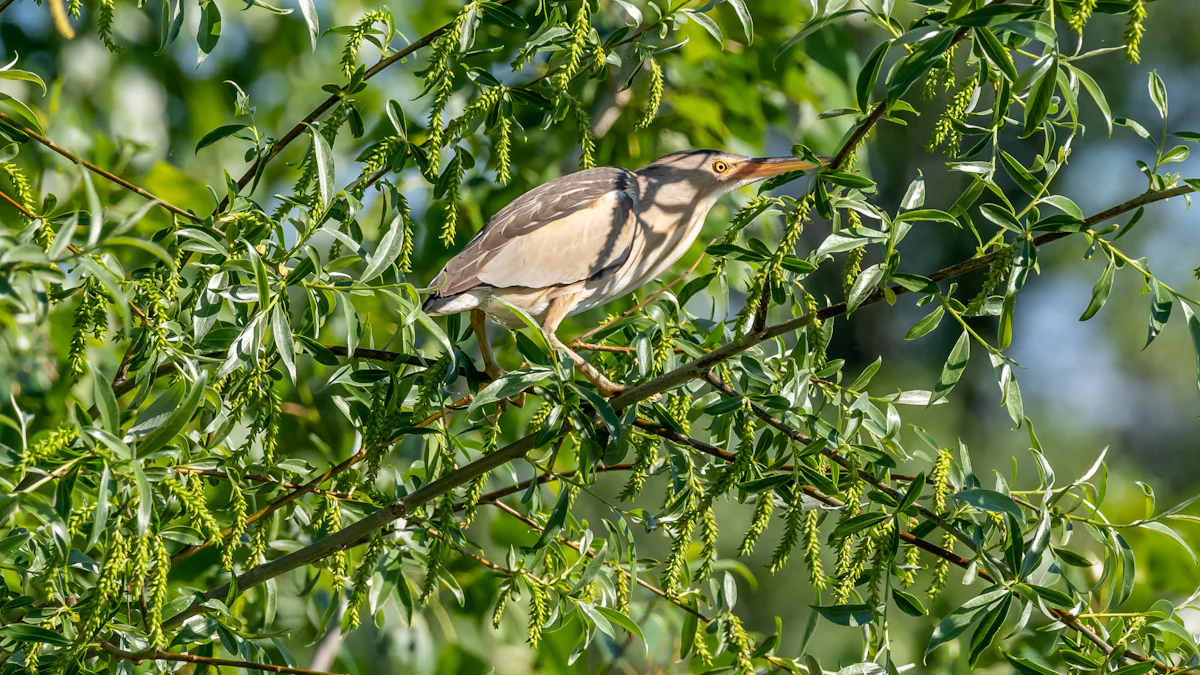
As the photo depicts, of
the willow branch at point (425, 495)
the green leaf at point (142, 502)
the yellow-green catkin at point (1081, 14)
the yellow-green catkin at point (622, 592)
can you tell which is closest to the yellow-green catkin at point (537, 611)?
the yellow-green catkin at point (622, 592)

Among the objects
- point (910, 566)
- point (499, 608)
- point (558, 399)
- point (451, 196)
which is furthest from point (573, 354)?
point (910, 566)

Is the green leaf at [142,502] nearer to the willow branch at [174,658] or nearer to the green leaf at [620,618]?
the willow branch at [174,658]

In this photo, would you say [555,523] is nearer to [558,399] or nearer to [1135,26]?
[558,399]

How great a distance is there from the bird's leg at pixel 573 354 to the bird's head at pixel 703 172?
0.49 meters

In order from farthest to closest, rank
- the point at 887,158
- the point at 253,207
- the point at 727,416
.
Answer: the point at 887,158, the point at 727,416, the point at 253,207

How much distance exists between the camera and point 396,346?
97.3 inches

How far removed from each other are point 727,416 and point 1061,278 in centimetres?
1078

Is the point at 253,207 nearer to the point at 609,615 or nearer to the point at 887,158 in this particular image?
the point at 609,615

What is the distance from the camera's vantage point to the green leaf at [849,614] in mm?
1654

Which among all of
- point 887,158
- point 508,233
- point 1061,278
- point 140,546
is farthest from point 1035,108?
point 1061,278

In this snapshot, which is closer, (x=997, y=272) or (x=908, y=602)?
(x=997, y=272)

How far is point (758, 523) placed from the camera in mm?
1612

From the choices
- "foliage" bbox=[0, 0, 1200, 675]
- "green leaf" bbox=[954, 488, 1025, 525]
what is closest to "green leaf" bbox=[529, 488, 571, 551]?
"foliage" bbox=[0, 0, 1200, 675]

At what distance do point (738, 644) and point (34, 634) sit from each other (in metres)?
1.04
